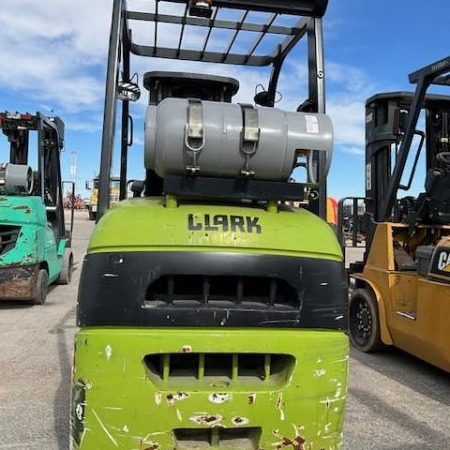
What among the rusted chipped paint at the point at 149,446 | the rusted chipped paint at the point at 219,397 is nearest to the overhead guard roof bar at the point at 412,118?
the rusted chipped paint at the point at 219,397

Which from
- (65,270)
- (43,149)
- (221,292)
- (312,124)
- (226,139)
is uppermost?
(43,149)

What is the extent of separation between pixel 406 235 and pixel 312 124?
3916 millimetres

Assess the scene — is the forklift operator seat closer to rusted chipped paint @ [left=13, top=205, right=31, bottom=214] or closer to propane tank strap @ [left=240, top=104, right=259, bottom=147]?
propane tank strap @ [left=240, top=104, right=259, bottom=147]

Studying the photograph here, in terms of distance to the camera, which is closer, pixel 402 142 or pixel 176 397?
pixel 176 397

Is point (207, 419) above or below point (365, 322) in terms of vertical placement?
above

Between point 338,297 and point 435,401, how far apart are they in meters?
2.52

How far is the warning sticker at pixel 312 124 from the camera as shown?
2600mm

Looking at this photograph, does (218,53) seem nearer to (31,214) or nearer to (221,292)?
(221,292)

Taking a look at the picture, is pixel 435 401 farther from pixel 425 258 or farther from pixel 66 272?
pixel 66 272

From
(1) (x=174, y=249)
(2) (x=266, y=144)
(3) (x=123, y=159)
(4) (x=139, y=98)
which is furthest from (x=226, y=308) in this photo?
(3) (x=123, y=159)

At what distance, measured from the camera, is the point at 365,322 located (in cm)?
609

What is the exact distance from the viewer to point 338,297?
2508mm

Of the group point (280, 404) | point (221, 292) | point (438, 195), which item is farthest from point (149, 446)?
point (438, 195)

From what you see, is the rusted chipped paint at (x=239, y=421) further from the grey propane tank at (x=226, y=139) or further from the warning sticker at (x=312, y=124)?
the warning sticker at (x=312, y=124)
